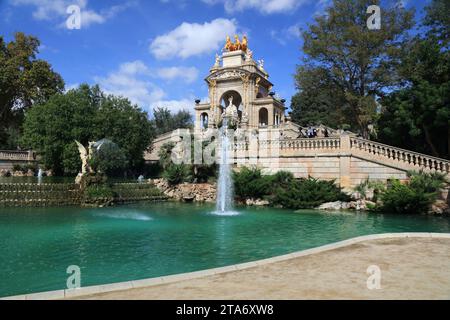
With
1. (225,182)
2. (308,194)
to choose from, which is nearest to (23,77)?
(225,182)

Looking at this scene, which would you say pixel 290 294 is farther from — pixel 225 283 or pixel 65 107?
pixel 65 107

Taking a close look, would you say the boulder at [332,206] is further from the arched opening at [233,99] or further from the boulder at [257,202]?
→ the arched opening at [233,99]

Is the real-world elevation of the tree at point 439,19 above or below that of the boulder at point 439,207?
above

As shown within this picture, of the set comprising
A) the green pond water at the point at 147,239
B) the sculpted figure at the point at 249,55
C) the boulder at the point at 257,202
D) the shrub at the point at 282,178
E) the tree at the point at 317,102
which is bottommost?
the green pond water at the point at 147,239

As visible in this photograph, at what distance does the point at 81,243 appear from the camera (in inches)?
375

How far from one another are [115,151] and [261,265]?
25573mm

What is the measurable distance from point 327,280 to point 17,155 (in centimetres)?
3988

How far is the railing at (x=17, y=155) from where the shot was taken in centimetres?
3650

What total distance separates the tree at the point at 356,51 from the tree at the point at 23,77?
29.3 meters

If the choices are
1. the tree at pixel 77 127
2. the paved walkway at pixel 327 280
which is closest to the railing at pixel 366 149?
the paved walkway at pixel 327 280

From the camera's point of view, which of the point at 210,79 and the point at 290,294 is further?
the point at 210,79

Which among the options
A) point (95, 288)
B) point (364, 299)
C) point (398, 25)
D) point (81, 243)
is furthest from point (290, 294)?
point (398, 25)

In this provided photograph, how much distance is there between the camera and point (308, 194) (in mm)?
18250

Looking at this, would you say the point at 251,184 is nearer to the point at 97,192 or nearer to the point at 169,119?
A: the point at 97,192
